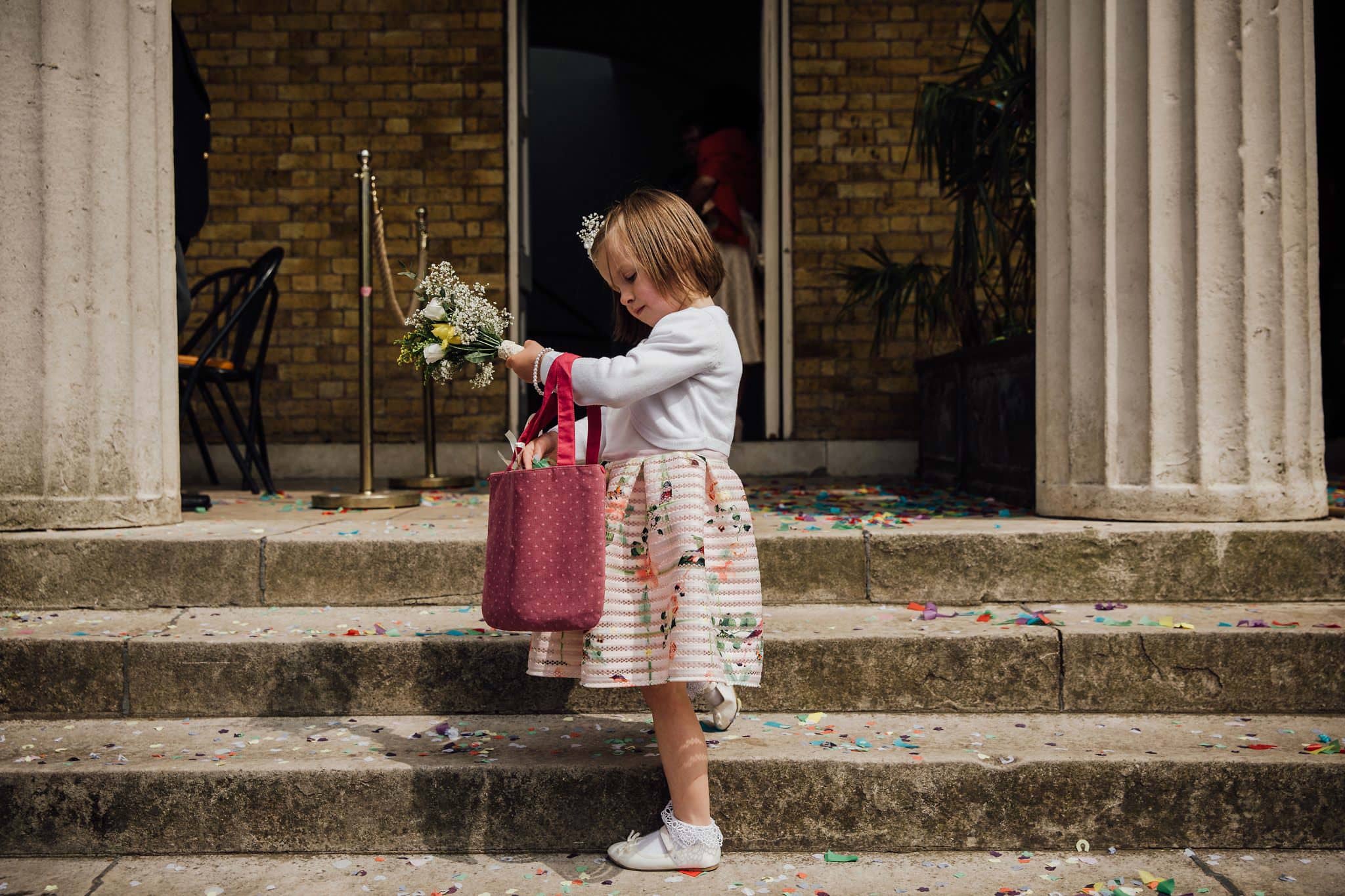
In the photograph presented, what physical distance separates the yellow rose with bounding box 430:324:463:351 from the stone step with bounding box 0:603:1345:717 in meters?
0.92

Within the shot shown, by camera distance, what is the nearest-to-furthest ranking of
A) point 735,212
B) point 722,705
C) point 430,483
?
1. point 722,705
2. point 430,483
3. point 735,212

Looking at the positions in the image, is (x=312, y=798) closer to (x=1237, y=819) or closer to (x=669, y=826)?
(x=669, y=826)

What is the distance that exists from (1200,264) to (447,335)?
254cm

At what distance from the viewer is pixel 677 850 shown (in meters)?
2.31

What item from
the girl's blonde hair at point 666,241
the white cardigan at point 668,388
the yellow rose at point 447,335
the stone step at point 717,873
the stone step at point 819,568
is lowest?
the stone step at point 717,873

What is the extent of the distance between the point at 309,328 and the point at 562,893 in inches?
187

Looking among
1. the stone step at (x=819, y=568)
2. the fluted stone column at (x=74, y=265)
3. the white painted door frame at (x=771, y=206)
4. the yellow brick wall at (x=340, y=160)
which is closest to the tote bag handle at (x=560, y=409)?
the stone step at (x=819, y=568)

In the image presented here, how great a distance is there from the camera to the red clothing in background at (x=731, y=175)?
6.57 metres

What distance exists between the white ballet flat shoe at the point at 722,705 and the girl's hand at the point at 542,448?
0.72 metres

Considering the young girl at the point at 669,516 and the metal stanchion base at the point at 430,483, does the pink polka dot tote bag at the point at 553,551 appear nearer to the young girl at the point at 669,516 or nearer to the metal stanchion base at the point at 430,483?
the young girl at the point at 669,516

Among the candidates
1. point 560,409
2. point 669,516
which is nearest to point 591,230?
point 560,409

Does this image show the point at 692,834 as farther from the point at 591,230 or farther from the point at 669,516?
the point at 591,230

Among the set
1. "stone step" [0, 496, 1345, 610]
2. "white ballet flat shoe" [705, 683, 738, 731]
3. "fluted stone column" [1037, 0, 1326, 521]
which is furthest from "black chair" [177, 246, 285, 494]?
"fluted stone column" [1037, 0, 1326, 521]

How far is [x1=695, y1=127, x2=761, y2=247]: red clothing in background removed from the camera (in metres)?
6.57
